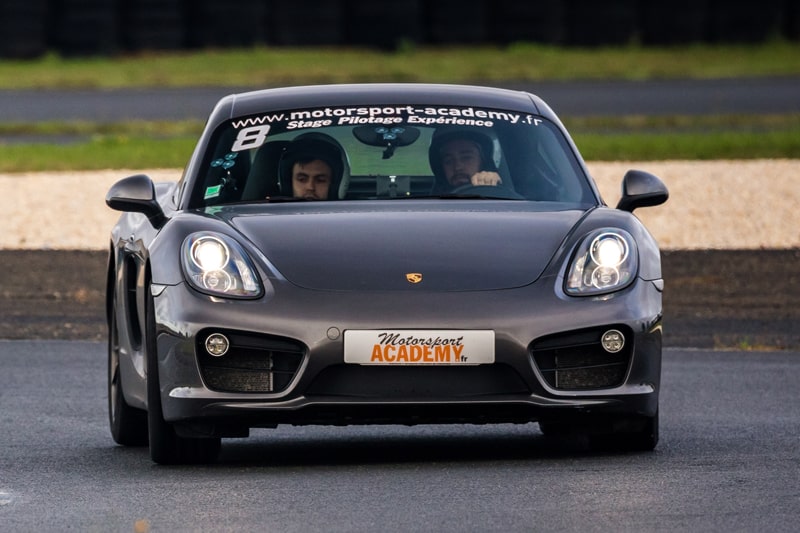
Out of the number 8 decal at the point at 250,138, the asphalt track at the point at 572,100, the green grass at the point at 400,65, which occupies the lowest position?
the green grass at the point at 400,65

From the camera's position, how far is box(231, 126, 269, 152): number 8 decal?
7215 mm

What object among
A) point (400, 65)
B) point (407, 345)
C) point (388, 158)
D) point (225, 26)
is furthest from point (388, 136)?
point (225, 26)

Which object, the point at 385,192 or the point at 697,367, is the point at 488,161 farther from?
the point at 697,367

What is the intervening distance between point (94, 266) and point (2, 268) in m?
0.69

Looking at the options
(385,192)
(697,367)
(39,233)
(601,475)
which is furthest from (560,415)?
(39,233)

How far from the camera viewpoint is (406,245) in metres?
6.29

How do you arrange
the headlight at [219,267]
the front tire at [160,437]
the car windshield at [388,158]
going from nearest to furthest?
the headlight at [219,267] → the front tire at [160,437] → the car windshield at [388,158]

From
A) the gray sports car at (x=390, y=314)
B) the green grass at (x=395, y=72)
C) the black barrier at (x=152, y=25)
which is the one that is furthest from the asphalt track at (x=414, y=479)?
the black barrier at (x=152, y=25)

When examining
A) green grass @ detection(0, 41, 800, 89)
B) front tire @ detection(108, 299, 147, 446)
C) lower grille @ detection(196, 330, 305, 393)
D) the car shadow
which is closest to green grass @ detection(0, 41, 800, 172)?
green grass @ detection(0, 41, 800, 89)

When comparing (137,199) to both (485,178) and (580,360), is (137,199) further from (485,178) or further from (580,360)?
(580,360)

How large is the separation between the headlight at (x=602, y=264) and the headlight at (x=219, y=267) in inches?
39.6

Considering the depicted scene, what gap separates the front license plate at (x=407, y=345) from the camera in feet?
19.7

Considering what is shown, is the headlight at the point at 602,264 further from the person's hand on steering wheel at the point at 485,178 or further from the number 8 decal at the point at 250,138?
the number 8 decal at the point at 250,138

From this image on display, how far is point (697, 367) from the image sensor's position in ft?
33.3
